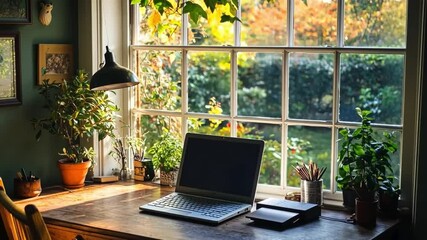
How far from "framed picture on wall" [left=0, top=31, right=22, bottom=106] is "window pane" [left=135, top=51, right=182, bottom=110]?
0.69 m

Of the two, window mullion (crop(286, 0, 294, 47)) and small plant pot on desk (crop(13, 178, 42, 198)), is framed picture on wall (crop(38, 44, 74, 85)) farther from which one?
window mullion (crop(286, 0, 294, 47))

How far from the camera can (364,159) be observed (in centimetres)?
288

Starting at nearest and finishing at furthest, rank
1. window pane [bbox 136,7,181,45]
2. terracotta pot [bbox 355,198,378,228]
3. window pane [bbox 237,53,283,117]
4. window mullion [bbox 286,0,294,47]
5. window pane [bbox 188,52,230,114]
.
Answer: terracotta pot [bbox 355,198,378,228] < window mullion [bbox 286,0,294,47] < window pane [bbox 136,7,181,45] < window pane [bbox 188,52,230,114] < window pane [bbox 237,53,283,117]

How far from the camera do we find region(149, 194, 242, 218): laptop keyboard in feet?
9.82

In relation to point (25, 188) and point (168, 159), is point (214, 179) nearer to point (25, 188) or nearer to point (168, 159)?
point (168, 159)

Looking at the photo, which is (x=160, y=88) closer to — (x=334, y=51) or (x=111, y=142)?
(x=111, y=142)

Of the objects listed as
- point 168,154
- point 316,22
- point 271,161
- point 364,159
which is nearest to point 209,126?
point 168,154

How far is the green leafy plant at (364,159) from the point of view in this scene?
2883mm

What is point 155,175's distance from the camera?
3740 millimetres

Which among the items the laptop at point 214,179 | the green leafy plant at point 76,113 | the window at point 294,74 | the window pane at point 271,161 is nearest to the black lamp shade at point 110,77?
the green leafy plant at point 76,113

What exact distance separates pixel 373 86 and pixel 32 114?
1.67 metres

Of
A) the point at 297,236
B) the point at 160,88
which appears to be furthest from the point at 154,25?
the point at 297,236

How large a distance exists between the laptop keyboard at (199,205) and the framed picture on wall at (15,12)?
3.59ft

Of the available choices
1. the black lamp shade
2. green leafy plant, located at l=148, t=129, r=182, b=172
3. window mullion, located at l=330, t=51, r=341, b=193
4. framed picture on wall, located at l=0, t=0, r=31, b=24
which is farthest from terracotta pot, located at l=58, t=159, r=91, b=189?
window mullion, located at l=330, t=51, r=341, b=193
